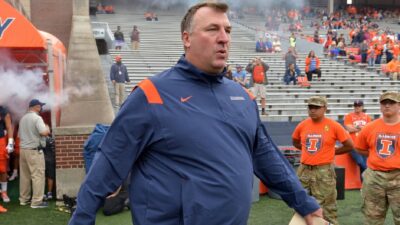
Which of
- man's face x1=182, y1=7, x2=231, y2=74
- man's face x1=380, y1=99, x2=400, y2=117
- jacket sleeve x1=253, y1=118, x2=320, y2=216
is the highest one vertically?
man's face x1=182, y1=7, x2=231, y2=74

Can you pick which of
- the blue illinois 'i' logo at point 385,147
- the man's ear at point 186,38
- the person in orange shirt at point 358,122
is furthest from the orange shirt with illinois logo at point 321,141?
the man's ear at point 186,38

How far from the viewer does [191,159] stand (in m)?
2.11

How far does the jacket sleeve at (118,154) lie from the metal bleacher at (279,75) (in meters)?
14.2

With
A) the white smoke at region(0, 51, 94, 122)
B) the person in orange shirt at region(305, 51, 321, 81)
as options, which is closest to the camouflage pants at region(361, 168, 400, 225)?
the white smoke at region(0, 51, 94, 122)

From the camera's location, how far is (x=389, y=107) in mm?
5660

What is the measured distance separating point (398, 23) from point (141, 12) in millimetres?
19349

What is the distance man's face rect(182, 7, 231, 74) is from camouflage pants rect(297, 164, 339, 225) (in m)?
4.65

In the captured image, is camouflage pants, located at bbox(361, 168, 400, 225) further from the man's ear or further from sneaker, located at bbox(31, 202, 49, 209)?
sneaker, located at bbox(31, 202, 49, 209)

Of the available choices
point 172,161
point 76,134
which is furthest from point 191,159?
point 76,134

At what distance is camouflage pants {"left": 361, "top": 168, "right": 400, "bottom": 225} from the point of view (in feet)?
18.6

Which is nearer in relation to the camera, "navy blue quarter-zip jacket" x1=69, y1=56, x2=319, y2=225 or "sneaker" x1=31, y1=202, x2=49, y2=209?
"navy blue quarter-zip jacket" x1=69, y1=56, x2=319, y2=225

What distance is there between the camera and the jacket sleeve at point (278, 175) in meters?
2.39

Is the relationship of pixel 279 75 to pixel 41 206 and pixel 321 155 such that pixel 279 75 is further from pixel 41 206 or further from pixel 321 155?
pixel 321 155

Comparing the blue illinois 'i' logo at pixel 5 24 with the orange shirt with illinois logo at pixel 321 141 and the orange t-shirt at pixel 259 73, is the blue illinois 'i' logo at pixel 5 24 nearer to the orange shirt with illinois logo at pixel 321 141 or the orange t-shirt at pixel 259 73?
the orange shirt with illinois logo at pixel 321 141
